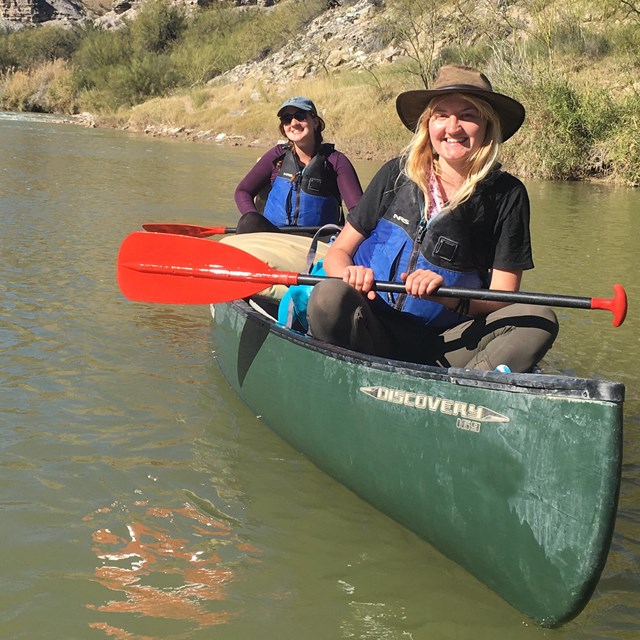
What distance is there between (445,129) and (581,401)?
3.85ft

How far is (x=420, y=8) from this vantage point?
24125 mm

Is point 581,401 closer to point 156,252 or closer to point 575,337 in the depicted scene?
point 156,252

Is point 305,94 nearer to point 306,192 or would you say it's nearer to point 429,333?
point 306,192

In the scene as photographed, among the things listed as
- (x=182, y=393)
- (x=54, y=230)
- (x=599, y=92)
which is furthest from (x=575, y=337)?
(x=599, y=92)

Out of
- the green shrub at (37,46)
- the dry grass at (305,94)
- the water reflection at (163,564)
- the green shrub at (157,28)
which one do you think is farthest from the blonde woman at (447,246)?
the green shrub at (37,46)

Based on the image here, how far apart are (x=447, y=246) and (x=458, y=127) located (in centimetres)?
39

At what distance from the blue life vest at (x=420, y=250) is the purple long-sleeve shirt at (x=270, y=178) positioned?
180cm

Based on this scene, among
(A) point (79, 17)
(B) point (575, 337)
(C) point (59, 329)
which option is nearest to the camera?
(C) point (59, 329)

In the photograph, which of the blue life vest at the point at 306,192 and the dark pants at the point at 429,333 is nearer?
the dark pants at the point at 429,333

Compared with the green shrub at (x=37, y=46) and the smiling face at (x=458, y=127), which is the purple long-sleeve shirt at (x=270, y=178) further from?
the green shrub at (x=37, y=46)

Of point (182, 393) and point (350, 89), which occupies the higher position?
point (350, 89)

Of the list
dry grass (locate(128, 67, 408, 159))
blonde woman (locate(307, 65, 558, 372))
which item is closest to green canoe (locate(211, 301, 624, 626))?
blonde woman (locate(307, 65, 558, 372))

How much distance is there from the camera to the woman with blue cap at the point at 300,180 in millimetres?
4711

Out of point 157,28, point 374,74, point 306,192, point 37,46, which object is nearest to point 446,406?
point 306,192
